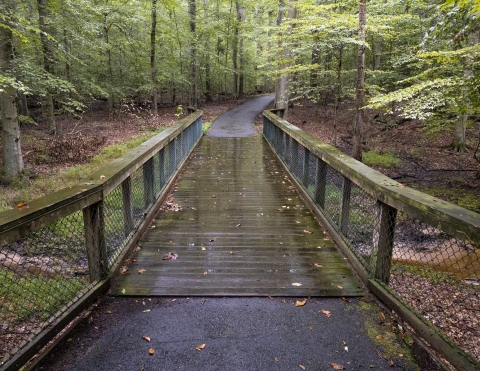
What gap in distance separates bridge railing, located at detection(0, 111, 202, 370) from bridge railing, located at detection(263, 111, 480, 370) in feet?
8.50

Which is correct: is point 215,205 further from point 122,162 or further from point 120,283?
point 120,283

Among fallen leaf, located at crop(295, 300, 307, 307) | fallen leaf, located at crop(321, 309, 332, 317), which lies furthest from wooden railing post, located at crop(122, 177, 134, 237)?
fallen leaf, located at crop(321, 309, 332, 317)

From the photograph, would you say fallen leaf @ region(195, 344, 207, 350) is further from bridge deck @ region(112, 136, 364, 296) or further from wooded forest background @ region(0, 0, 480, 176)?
wooded forest background @ region(0, 0, 480, 176)

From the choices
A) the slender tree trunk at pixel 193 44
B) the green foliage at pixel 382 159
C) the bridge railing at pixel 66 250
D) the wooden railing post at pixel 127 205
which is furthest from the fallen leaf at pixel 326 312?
the slender tree trunk at pixel 193 44

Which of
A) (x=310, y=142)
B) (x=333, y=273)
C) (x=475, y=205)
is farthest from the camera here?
(x=475, y=205)

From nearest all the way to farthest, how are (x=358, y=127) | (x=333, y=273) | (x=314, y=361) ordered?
(x=314, y=361), (x=333, y=273), (x=358, y=127)

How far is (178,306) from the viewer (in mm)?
3047

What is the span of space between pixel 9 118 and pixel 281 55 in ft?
37.1

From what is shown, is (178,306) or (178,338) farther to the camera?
(178,306)

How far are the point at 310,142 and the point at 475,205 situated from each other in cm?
484

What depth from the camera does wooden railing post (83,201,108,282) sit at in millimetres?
3088

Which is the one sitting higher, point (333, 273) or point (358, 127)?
point (358, 127)

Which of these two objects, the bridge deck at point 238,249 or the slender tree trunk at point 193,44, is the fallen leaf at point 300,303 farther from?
the slender tree trunk at point 193,44

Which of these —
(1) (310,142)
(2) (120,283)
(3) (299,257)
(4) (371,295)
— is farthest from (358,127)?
(2) (120,283)
